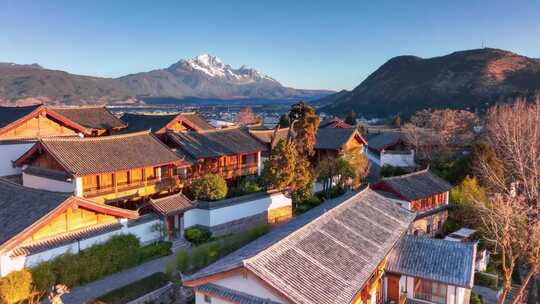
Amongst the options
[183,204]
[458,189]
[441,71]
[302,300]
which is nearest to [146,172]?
[183,204]

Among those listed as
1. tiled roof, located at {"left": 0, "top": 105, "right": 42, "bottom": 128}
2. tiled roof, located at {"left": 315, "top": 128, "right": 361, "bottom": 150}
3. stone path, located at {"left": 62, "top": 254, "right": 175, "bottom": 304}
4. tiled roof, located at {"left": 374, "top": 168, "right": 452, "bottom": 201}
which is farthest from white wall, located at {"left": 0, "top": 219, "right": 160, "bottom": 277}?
tiled roof, located at {"left": 315, "top": 128, "right": 361, "bottom": 150}

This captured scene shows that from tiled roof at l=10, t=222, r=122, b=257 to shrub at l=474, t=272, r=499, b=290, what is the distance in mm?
20551

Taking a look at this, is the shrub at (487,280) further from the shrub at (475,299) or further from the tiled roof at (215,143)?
the tiled roof at (215,143)

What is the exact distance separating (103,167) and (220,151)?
10.0 m

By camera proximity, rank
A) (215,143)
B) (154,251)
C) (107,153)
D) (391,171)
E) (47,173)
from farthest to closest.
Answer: (391,171) → (215,143) → (107,153) → (47,173) → (154,251)

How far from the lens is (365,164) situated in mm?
35250

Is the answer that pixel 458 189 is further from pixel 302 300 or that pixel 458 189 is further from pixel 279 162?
pixel 302 300

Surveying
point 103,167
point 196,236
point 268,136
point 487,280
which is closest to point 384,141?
point 268,136

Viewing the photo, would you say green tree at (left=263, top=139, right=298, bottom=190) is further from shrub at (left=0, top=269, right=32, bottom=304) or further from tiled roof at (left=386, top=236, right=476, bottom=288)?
shrub at (left=0, top=269, right=32, bottom=304)

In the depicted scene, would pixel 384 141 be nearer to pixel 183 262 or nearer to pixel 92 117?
pixel 92 117

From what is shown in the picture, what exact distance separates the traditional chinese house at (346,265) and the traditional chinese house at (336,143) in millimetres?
15284

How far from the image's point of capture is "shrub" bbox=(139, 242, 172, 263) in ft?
67.4

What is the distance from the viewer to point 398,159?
4256cm

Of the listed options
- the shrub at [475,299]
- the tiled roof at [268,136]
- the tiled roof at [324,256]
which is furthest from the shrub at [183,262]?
the tiled roof at [268,136]
